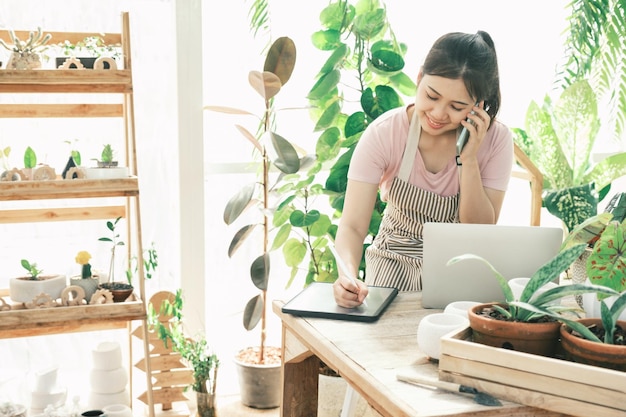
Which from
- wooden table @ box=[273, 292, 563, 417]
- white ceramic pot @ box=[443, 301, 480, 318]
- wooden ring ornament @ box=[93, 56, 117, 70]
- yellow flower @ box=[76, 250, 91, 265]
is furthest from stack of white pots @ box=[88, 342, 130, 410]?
white ceramic pot @ box=[443, 301, 480, 318]

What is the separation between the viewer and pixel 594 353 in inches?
48.2

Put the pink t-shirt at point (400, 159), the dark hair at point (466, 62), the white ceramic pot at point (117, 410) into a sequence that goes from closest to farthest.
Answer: the dark hair at point (466, 62), the pink t-shirt at point (400, 159), the white ceramic pot at point (117, 410)

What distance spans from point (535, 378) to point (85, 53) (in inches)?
85.9

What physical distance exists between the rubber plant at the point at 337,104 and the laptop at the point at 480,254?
53.6 inches

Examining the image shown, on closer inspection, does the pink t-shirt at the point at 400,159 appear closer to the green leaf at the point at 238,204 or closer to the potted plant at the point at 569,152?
the green leaf at the point at 238,204

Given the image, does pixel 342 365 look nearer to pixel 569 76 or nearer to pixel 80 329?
pixel 80 329

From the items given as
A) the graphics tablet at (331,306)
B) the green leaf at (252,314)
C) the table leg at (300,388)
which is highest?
the graphics tablet at (331,306)

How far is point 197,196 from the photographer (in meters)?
3.35

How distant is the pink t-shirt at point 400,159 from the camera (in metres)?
2.33

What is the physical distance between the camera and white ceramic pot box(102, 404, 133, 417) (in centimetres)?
282

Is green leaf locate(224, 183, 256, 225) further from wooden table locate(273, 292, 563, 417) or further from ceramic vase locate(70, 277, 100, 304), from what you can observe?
wooden table locate(273, 292, 563, 417)

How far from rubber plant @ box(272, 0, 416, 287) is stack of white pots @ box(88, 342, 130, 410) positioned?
0.82 metres

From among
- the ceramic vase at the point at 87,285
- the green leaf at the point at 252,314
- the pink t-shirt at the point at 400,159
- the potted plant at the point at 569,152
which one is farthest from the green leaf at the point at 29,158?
the potted plant at the point at 569,152

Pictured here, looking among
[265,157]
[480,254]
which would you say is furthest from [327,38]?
[480,254]
